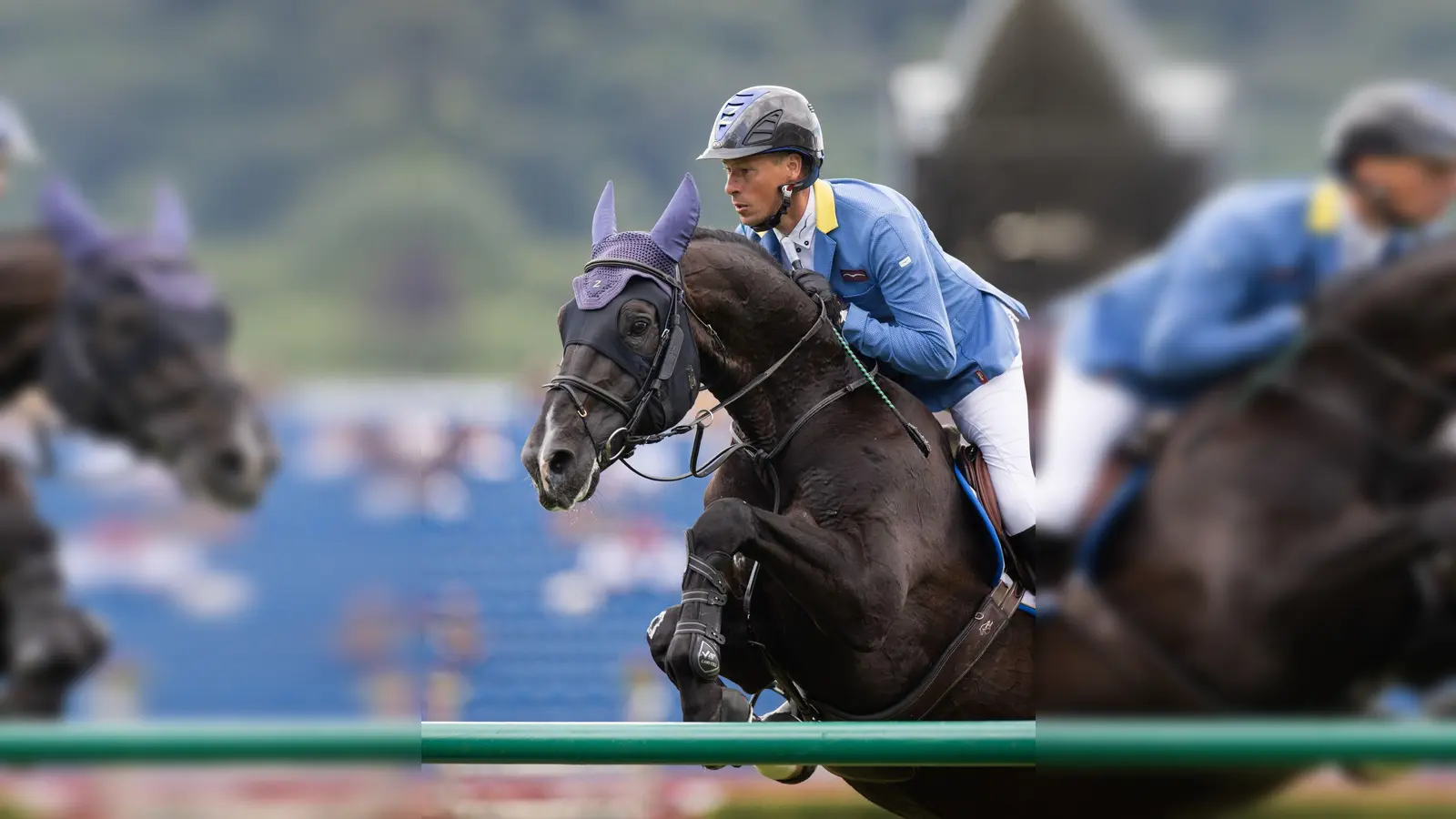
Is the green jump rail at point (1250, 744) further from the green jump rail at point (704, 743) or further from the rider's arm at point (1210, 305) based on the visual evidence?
the rider's arm at point (1210, 305)

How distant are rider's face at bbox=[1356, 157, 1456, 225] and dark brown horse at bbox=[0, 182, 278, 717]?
4.74m

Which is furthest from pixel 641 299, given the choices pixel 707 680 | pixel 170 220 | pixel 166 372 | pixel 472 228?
pixel 166 372

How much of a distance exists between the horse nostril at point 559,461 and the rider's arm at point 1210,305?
2.12ft

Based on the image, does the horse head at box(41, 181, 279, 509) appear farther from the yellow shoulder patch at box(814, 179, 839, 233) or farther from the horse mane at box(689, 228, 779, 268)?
the yellow shoulder patch at box(814, 179, 839, 233)

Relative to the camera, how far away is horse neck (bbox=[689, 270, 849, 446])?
1842mm

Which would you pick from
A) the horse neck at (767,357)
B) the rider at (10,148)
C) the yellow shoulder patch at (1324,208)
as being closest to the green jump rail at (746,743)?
the horse neck at (767,357)

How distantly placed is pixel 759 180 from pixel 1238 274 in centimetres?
52

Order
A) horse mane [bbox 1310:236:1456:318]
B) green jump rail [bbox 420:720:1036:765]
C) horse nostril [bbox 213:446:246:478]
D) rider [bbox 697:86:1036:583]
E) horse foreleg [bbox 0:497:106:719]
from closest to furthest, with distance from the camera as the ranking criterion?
green jump rail [bbox 420:720:1036:765] < rider [bbox 697:86:1036:583] < horse mane [bbox 1310:236:1456:318] < horse foreleg [bbox 0:497:106:719] < horse nostril [bbox 213:446:246:478]

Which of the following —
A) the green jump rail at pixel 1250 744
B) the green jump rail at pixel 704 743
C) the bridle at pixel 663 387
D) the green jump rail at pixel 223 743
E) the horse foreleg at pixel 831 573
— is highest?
the bridle at pixel 663 387

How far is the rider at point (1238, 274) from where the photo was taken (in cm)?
165

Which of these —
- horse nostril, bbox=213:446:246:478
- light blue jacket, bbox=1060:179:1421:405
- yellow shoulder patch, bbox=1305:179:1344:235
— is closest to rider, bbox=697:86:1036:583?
light blue jacket, bbox=1060:179:1421:405

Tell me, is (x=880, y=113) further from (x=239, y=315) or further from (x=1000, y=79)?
(x=239, y=315)

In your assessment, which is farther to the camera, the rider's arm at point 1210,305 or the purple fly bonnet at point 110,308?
the purple fly bonnet at point 110,308

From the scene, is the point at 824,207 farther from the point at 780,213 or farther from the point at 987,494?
the point at 987,494
